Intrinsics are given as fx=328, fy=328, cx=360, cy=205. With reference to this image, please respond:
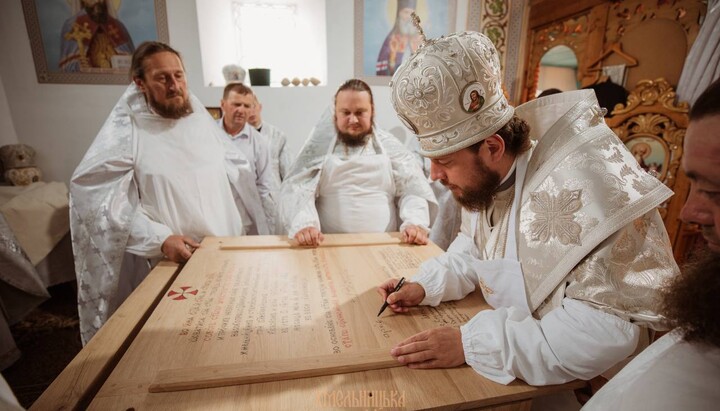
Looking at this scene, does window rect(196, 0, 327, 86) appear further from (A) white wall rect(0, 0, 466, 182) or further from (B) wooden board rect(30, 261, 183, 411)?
(B) wooden board rect(30, 261, 183, 411)

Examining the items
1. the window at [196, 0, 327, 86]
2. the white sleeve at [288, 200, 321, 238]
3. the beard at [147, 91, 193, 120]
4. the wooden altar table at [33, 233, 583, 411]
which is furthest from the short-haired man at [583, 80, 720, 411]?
the window at [196, 0, 327, 86]

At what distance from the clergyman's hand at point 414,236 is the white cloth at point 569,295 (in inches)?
35.9

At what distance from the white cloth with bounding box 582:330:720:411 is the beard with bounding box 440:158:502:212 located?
800 millimetres

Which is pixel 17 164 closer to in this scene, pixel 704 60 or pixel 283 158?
pixel 283 158

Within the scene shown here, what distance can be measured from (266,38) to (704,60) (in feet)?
18.2

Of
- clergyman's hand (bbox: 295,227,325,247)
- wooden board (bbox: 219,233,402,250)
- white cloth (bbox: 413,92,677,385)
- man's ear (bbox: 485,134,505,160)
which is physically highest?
man's ear (bbox: 485,134,505,160)

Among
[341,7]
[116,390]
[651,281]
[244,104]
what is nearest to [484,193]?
[651,281]

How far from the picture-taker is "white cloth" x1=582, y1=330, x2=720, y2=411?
0.59 metres

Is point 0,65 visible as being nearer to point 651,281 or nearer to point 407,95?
point 407,95

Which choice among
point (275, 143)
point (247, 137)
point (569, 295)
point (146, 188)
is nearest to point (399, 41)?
point (275, 143)

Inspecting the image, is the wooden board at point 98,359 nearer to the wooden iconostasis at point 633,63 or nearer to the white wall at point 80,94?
the white wall at point 80,94

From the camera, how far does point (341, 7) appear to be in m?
4.99

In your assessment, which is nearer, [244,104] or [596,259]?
[596,259]

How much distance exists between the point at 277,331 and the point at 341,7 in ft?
16.8
